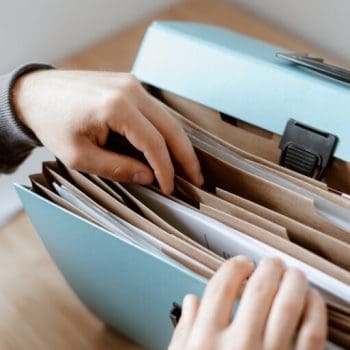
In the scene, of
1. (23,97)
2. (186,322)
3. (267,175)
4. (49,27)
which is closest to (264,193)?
(267,175)

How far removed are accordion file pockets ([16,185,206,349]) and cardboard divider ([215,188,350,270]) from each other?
0.07 metres

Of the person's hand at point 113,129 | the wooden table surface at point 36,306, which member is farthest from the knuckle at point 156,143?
the wooden table surface at point 36,306

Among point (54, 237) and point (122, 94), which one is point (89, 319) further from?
point (122, 94)

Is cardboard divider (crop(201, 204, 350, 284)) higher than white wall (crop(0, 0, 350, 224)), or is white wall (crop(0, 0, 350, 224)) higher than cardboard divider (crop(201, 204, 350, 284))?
white wall (crop(0, 0, 350, 224))

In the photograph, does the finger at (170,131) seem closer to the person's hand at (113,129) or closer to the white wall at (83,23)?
the person's hand at (113,129)

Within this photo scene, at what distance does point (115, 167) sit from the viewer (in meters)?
0.51

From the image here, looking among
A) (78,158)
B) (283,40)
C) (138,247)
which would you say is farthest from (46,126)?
(283,40)

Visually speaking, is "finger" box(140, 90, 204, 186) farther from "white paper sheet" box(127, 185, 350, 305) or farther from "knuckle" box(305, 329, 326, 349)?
"knuckle" box(305, 329, 326, 349)

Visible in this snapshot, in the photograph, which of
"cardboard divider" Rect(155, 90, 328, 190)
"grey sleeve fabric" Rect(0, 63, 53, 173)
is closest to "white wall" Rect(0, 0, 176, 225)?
"grey sleeve fabric" Rect(0, 63, 53, 173)

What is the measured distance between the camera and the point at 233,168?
0.51 metres

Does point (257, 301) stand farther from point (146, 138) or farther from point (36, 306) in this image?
point (36, 306)

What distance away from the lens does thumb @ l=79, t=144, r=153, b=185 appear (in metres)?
0.51

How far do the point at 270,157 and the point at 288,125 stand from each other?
0.05 metres

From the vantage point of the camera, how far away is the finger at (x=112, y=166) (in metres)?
0.51
